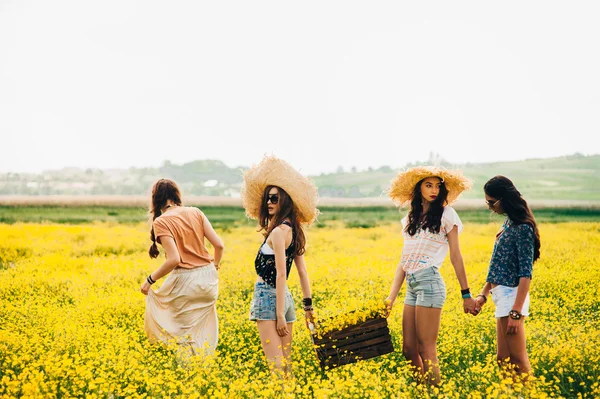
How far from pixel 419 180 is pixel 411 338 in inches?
64.4

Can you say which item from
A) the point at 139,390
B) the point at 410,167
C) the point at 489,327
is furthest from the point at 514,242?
the point at 139,390

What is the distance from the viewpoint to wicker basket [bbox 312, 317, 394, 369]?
16.4 feet

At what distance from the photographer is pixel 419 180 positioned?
5586 millimetres

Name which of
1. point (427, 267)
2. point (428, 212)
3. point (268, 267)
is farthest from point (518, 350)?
point (268, 267)

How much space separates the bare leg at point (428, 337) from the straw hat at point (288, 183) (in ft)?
4.75

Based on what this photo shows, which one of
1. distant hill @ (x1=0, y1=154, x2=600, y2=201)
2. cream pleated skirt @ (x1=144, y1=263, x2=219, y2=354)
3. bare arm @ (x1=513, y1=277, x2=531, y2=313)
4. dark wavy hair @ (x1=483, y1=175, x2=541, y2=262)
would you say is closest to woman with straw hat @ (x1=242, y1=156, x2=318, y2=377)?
cream pleated skirt @ (x1=144, y1=263, x2=219, y2=354)

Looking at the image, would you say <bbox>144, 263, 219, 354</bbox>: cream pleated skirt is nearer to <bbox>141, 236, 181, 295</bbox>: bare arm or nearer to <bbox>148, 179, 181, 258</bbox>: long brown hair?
<bbox>141, 236, 181, 295</bbox>: bare arm

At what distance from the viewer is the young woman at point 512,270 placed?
Answer: 198 inches

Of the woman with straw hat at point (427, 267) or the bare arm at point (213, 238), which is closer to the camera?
the woman with straw hat at point (427, 267)

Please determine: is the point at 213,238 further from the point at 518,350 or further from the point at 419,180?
the point at 518,350

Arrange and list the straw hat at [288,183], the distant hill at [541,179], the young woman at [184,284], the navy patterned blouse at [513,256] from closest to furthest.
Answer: the navy patterned blouse at [513,256]
the straw hat at [288,183]
the young woman at [184,284]
the distant hill at [541,179]

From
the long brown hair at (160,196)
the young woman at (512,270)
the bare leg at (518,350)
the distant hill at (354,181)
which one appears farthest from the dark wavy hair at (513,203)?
the distant hill at (354,181)

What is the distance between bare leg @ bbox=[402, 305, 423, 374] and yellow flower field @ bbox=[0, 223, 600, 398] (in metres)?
0.18

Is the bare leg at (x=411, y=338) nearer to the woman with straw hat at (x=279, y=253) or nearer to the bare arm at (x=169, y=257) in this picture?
the woman with straw hat at (x=279, y=253)
